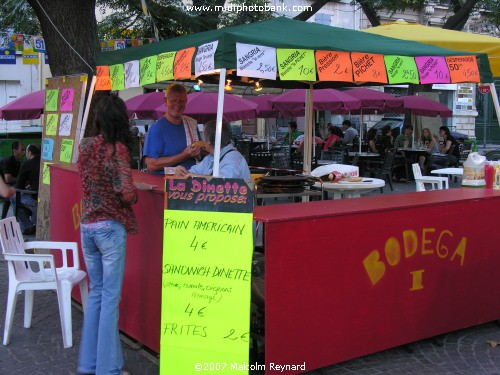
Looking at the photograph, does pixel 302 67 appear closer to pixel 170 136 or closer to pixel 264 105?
pixel 170 136

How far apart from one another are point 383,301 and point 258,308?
0.97 m

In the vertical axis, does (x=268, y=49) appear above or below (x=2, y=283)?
above

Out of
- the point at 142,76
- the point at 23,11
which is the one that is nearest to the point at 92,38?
the point at 142,76

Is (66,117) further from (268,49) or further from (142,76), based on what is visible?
(268,49)

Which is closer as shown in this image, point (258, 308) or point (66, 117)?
point (258, 308)

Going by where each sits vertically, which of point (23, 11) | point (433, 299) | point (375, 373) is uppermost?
point (23, 11)

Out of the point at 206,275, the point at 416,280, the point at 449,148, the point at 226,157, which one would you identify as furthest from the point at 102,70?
the point at 449,148

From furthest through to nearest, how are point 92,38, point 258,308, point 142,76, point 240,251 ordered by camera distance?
point 92,38, point 142,76, point 258,308, point 240,251

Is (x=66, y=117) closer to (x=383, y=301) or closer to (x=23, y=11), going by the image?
(x=383, y=301)

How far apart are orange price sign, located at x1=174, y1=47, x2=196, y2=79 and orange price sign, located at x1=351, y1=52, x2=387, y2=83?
1347 mm

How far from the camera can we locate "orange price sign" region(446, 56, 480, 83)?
5.48 m

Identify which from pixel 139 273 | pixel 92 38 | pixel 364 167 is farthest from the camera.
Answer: pixel 364 167

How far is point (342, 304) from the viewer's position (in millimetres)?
4391

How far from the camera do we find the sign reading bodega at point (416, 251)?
4555mm
